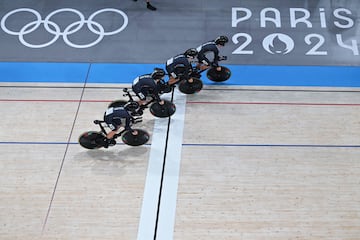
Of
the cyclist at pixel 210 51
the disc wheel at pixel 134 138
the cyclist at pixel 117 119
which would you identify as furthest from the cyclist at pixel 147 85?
the cyclist at pixel 210 51

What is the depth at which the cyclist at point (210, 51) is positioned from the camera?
1017 centimetres

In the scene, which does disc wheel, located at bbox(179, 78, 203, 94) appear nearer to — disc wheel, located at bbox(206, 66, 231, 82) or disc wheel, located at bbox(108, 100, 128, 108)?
disc wheel, located at bbox(206, 66, 231, 82)

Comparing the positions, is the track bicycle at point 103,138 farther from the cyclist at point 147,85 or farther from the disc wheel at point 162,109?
the disc wheel at point 162,109

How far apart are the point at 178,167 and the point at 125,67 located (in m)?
2.88

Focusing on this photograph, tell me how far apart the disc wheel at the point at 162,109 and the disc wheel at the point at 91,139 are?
3.73 feet

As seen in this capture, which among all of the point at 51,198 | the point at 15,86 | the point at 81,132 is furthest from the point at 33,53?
the point at 51,198

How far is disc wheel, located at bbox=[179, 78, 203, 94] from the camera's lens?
10430mm

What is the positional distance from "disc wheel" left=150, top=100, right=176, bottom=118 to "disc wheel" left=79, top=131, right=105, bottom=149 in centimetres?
114

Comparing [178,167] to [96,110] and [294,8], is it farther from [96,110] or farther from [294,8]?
[294,8]

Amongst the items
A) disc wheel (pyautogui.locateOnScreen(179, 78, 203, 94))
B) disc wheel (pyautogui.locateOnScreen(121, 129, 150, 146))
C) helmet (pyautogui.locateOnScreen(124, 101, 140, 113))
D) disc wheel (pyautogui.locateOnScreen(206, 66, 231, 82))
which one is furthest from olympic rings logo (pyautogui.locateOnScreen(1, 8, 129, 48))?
disc wheel (pyautogui.locateOnScreen(121, 129, 150, 146))

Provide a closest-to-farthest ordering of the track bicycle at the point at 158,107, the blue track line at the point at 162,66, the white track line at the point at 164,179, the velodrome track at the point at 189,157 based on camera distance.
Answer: the white track line at the point at 164,179, the velodrome track at the point at 189,157, the track bicycle at the point at 158,107, the blue track line at the point at 162,66

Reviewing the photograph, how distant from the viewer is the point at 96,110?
10.1 meters

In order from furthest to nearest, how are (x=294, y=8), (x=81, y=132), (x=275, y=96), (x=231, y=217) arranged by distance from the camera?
(x=294, y=8) < (x=275, y=96) < (x=81, y=132) < (x=231, y=217)

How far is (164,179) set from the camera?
888cm
